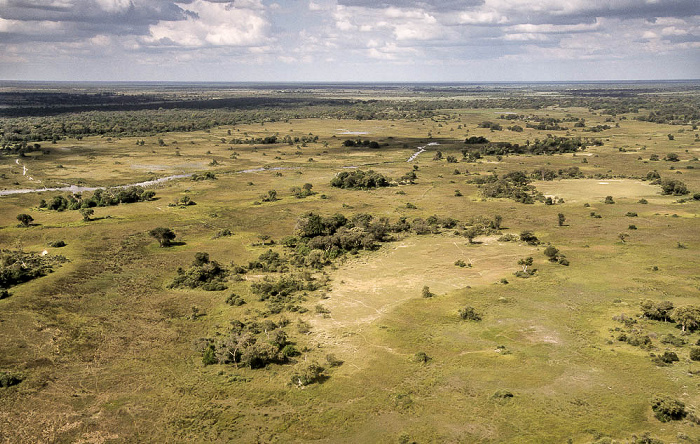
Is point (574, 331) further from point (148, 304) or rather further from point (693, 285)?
point (148, 304)

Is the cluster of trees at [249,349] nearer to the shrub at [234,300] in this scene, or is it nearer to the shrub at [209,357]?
the shrub at [209,357]

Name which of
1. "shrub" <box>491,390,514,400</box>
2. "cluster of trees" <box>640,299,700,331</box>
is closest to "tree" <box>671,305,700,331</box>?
"cluster of trees" <box>640,299,700,331</box>

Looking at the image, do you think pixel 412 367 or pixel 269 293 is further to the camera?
pixel 269 293

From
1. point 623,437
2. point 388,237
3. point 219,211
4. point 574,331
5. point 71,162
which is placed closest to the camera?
point 623,437

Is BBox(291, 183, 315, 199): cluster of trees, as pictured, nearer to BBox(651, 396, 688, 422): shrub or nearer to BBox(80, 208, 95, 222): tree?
BBox(80, 208, 95, 222): tree

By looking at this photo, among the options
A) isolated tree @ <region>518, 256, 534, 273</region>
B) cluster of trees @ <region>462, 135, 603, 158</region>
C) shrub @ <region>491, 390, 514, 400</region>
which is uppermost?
cluster of trees @ <region>462, 135, 603, 158</region>

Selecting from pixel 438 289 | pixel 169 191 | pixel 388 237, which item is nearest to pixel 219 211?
pixel 169 191
